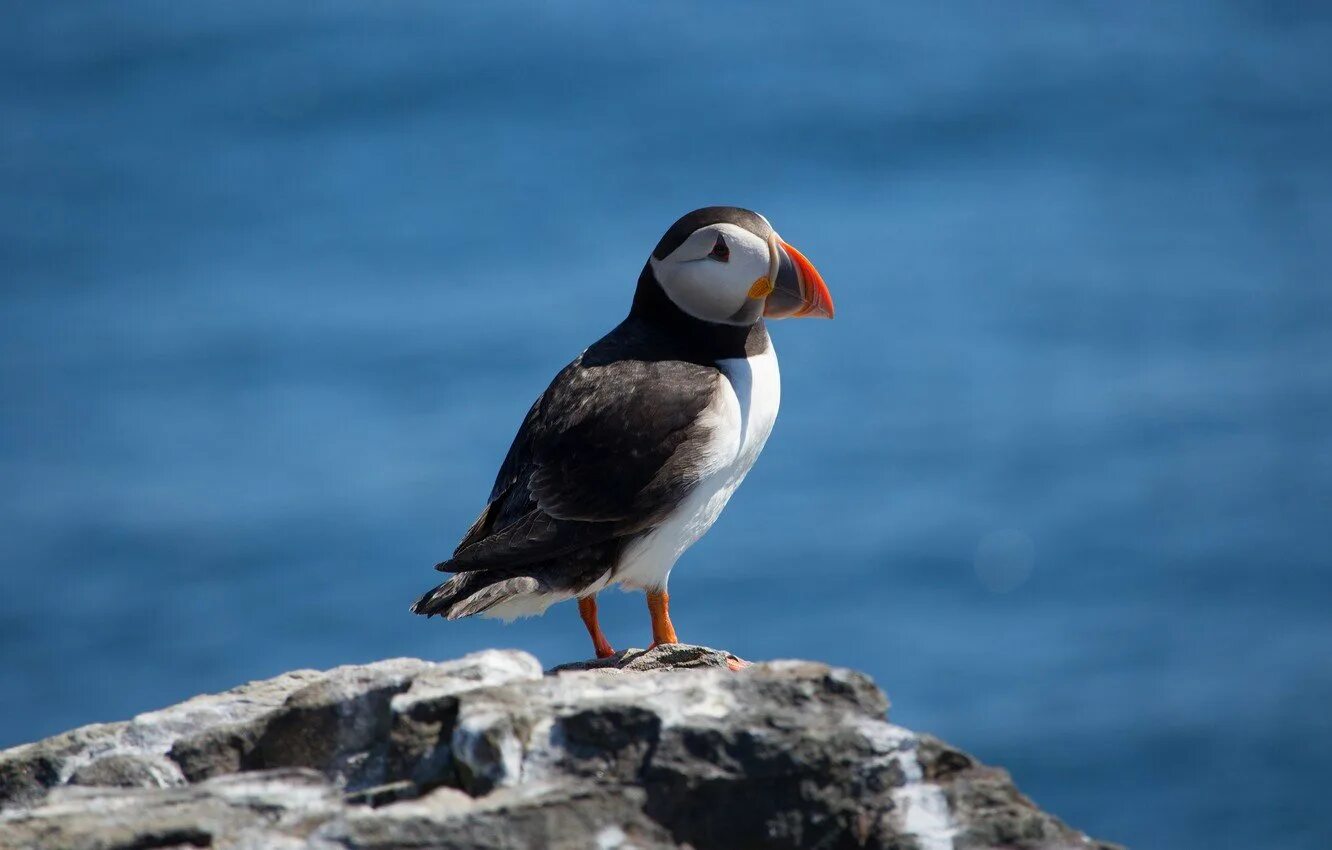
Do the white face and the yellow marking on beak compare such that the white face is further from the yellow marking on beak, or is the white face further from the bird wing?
the bird wing

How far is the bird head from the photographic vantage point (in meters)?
7.90

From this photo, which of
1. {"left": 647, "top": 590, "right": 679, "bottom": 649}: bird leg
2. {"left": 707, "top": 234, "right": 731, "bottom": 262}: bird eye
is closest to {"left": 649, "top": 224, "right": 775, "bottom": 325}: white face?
{"left": 707, "top": 234, "right": 731, "bottom": 262}: bird eye

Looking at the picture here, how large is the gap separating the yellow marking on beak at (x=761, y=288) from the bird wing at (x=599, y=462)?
1.73 ft

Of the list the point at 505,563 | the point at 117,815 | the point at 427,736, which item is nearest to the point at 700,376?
the point at 505,563

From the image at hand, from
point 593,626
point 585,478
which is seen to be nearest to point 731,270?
point 585,478

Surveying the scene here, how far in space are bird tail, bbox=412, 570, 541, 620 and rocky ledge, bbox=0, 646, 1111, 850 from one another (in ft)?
6.68

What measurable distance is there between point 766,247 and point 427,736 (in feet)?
12.9

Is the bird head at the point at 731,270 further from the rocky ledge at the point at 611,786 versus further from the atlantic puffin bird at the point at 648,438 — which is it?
the rocky ledge at the point at 611,786

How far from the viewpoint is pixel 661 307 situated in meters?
8.09

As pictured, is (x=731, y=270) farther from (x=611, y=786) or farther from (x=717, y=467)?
(x=611, y=786)

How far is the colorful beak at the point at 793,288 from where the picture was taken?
800 centimetres

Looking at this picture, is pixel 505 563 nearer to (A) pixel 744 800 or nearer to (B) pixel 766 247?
(B) pixel 766 247

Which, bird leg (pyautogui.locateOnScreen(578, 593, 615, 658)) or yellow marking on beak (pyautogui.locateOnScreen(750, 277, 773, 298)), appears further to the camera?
yellow marking on beak (pyautogui.locateOnScreen(750, 277, 773, 298))

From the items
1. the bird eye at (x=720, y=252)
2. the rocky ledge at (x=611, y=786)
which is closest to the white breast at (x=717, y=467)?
the bird eye at (x=720, y=252)
